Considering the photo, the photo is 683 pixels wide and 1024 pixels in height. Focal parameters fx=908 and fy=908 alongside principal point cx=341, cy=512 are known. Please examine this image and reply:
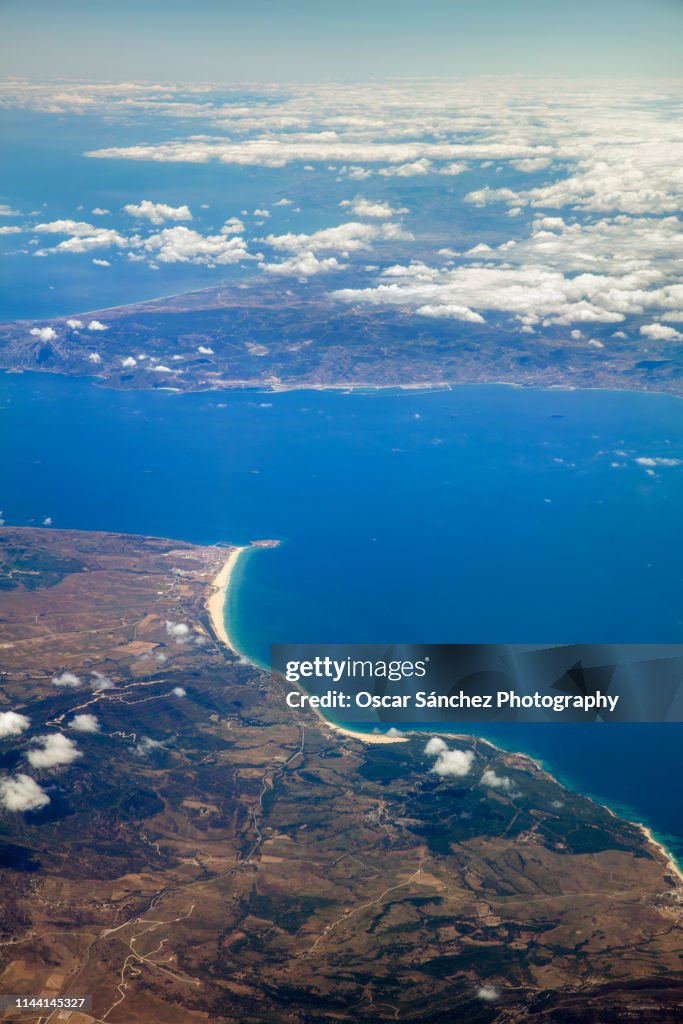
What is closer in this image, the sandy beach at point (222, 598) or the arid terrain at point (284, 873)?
the arid terrain at point (284, 873)

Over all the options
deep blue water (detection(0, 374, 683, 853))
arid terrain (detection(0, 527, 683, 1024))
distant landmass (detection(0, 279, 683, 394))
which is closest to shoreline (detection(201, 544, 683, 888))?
arid terrain (detection(0, 527, 683, 1024))

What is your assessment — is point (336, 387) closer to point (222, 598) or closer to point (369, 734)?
point (222, 598)

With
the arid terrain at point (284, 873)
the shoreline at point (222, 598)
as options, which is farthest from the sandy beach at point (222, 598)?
the arid terrain at point (284, 873)

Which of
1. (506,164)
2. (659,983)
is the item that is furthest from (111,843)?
(506,164)

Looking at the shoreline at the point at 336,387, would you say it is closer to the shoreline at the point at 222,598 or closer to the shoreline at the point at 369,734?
the shoreline at the point at 222,598

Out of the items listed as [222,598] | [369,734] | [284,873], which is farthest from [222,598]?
[284,873]
